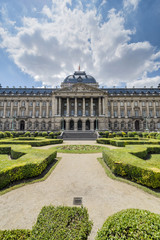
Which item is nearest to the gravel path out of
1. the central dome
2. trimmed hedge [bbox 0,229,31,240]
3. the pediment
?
trimmed hedge [bbox 0,229,31,240]

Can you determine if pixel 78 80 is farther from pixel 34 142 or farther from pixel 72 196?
pixel 72 196

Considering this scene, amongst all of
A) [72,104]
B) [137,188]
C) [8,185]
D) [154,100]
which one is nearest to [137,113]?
[154,100]

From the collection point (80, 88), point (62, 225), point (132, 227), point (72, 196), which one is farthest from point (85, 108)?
point (132, 227)

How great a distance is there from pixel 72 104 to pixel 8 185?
42.8 metres

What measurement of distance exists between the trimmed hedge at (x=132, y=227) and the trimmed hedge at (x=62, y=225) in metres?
0.35

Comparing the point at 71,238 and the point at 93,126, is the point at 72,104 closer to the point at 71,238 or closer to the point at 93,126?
the point at 93,126

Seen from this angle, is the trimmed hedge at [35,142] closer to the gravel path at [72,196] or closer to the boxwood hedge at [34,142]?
the boxwood hedge at [34,142]

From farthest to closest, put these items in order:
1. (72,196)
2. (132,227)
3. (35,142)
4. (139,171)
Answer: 1. (35,142)
2. (139,171)
3. (72,196)
4. (132,227)

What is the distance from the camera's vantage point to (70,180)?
645 cm

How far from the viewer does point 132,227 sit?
6.52 ft

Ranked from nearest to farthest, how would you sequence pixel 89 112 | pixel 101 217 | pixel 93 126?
pixel 101 217, pixel 93 126, pixel 89 112

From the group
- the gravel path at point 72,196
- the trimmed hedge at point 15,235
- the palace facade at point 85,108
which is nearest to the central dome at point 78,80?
the palace facade at point 85,108

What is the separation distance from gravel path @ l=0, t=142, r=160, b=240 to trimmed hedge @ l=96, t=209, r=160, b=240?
5.28 ft

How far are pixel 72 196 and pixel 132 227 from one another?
136 inches
